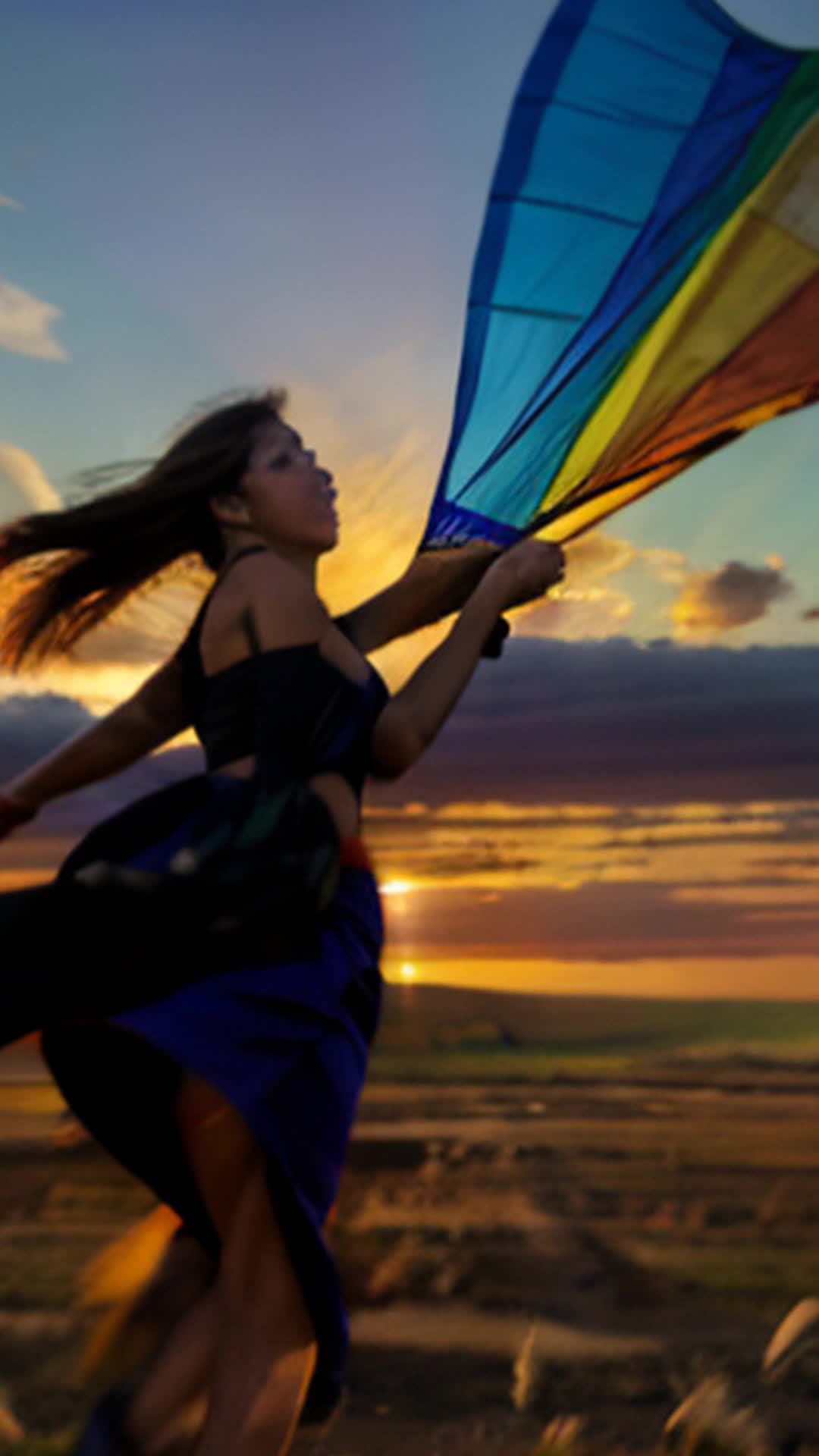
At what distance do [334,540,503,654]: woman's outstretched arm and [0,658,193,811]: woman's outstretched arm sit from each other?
349mm

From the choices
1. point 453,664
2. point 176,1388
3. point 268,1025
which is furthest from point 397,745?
point 176,1388

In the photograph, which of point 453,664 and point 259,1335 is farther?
point 453,664

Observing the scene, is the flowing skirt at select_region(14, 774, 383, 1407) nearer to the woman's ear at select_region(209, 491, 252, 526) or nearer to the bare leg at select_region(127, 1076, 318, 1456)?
the bare leg at select_region(127, 1076, 318, 1456)

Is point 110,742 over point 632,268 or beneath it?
beneath

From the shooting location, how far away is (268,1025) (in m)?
1.74

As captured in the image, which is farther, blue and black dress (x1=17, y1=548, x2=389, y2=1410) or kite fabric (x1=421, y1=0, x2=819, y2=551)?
kite fabric (x1=421, y1=0, x2=819, y2=551)

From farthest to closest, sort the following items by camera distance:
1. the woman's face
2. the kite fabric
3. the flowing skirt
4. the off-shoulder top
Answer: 1. the kite fabric
2. the woman's face
3. the off-shoulder top
4. the flowing skirt

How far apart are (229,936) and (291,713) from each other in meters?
0.33

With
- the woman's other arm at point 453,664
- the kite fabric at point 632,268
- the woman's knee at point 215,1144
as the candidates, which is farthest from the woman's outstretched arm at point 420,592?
the woman's knee at point 215,1144

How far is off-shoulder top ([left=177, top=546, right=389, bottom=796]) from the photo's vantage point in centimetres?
183

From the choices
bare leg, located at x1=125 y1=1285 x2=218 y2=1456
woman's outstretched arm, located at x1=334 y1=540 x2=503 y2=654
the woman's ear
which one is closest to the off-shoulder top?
the woman's ear

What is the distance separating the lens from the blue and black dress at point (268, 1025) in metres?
1.70

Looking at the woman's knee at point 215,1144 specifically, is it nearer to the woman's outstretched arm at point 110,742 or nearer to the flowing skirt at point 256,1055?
the flowing skirt at point 256,1055

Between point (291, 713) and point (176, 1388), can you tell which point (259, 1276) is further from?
point (291, 713)
